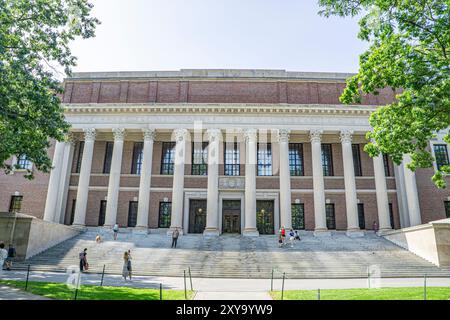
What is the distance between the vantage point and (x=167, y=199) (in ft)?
102

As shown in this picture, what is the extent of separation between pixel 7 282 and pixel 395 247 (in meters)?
23.7

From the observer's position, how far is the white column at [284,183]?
27469 millimetres

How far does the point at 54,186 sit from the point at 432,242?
29081 millimetres

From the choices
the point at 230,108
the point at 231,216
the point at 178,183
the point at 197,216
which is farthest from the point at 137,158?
the point at 231,216

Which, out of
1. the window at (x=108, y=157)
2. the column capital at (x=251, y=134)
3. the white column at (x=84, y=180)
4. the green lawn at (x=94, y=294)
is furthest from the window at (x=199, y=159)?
the green lawn at (x=94, y=294)

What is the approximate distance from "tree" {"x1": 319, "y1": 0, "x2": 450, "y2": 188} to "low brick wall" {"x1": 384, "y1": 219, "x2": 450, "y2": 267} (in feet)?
32.0

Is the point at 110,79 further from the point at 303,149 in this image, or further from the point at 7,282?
the point at 7,282

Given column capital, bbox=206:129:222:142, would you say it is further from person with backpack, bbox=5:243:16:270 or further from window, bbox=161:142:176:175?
person with backpack, bbox=5:243:16:270

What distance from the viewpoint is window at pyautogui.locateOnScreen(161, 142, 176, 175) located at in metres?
32.1

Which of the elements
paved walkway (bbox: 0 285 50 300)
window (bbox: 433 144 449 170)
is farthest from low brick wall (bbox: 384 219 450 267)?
paved walkway (bbox: 0 285 50 300)

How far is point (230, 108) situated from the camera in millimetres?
29500

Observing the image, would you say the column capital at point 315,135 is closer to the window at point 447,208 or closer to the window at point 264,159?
the window at point 264,159

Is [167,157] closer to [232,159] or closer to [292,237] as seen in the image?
[232,159]
